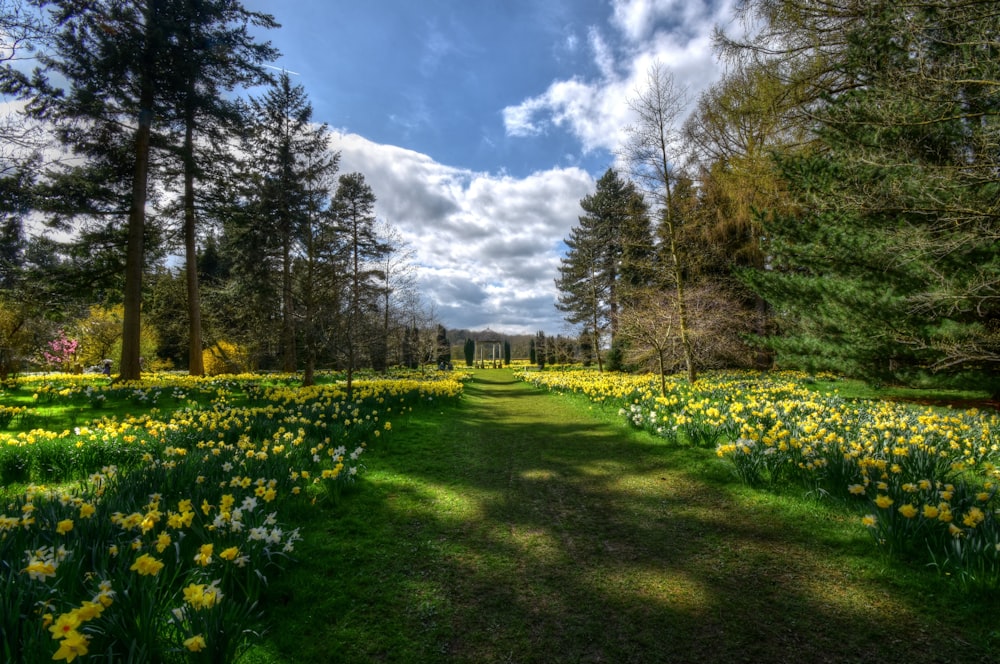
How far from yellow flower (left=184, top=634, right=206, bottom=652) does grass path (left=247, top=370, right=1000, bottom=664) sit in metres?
0.50

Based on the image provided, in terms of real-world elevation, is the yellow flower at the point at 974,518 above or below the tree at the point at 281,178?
below

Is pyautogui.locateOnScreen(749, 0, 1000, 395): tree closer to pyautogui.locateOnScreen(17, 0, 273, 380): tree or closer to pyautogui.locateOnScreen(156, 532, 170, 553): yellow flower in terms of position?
pyautogui.locateOnScreen(156, 532, 170, 553): yellow flower

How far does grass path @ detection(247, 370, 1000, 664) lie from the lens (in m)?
2.08

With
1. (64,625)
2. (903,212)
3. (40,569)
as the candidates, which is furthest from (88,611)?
(903,212)

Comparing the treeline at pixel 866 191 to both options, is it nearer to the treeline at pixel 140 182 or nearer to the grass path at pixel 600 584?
the grass path at pixel 600 584

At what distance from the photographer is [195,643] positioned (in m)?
1.59

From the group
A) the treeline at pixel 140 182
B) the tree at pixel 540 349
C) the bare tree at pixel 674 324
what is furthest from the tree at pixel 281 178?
the tree at pixel 540 349

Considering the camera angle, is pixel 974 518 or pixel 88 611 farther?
pixel 974 518

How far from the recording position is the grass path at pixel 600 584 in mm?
2076

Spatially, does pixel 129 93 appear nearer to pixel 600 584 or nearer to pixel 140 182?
pixel 140 182

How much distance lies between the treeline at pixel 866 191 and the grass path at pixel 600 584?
4.98m

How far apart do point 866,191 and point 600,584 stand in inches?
311

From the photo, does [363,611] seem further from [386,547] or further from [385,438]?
[385,438]

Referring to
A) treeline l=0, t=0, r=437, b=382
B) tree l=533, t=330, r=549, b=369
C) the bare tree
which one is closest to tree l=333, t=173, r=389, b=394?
treeline l=0, t=0, r=437, b=382
